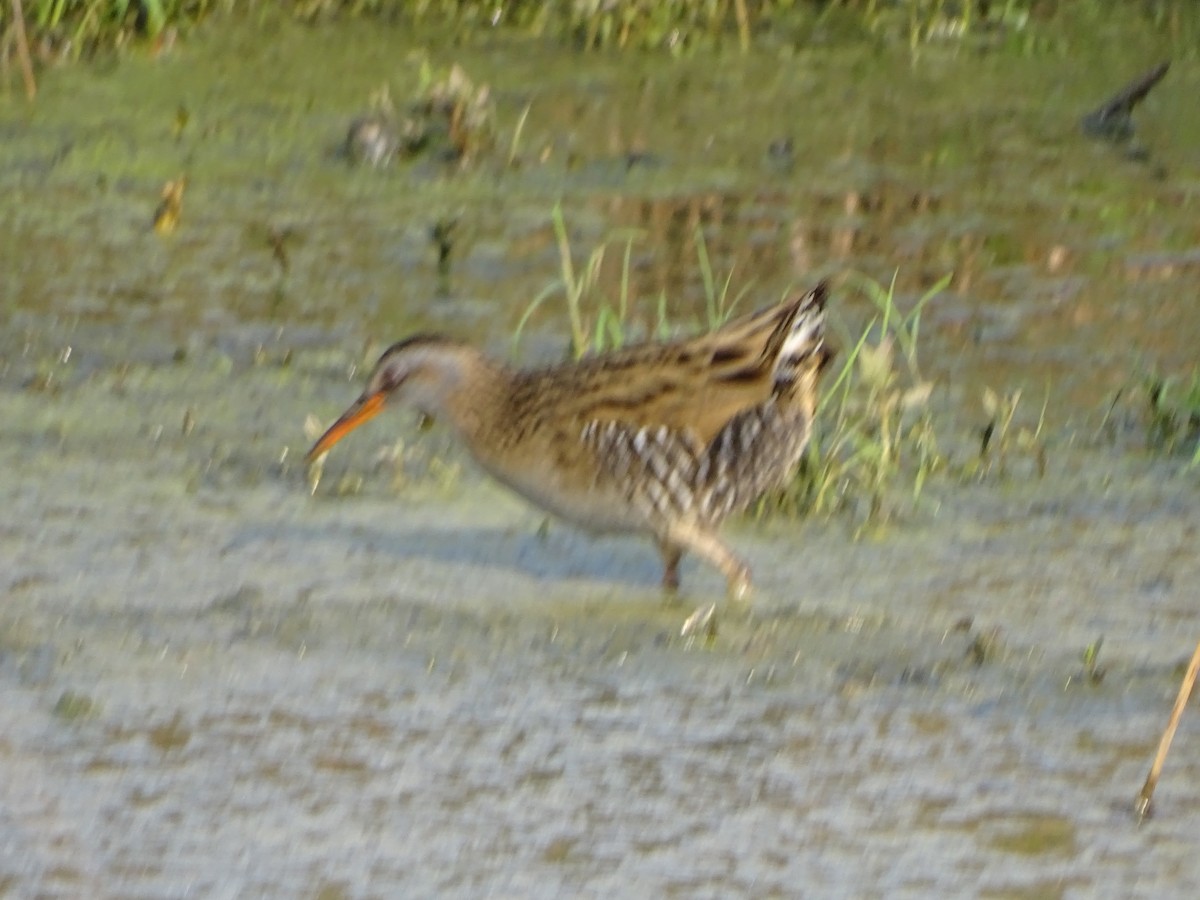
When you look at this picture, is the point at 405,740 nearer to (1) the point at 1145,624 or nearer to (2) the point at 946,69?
(1) the point at 1145,624

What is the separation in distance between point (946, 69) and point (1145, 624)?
4.83 meters

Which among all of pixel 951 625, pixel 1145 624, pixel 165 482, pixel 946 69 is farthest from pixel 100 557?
pixel 946 69

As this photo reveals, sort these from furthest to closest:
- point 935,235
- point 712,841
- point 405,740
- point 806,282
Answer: point 935,235 → point 806,282 → point 405,740 → point 712,841

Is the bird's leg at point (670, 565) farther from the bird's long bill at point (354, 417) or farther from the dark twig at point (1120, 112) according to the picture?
the dark twig at point (1120, 112)

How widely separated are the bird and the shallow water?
173mm

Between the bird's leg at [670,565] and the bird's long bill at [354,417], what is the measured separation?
80 centimetres

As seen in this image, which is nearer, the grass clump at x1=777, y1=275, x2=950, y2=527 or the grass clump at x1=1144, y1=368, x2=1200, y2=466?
the grass clump at x1=777, y1=275, x2=950, y2=527

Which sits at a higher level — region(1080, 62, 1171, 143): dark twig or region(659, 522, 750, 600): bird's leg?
region(1080, 62, 1171, 143): dark twig

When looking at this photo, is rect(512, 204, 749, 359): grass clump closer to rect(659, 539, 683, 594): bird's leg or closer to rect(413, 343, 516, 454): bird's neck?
rect(413, 343, 516, 454): bird's neck

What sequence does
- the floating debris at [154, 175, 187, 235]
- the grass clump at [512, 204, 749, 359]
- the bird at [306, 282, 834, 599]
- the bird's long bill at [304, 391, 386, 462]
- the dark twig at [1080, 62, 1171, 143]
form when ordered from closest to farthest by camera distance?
1. the bird at [306, 282, 834, 599]
2. the bird's long bill at [304, 391, 386, 462]
3. the grass clump at [512, 204, 749, 359]
4. the floating debris at [154, 175, 187, 235]
5. the dark twig at [1080, 62, 1171, 143]

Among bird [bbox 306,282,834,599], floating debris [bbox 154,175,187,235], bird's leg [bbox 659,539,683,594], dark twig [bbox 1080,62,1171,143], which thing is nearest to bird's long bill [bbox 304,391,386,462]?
bird [bbox 306,282,834,599]

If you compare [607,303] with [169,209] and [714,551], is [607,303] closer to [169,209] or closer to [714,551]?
[169,209]

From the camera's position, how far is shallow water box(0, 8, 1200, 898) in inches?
156

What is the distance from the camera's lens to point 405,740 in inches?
Result: 171
